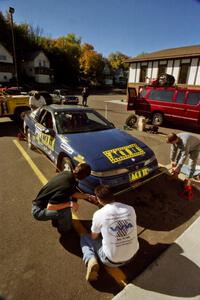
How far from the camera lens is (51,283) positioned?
2205 millimetres

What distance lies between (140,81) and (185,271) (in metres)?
21.2

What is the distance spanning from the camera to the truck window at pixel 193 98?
28.8ft

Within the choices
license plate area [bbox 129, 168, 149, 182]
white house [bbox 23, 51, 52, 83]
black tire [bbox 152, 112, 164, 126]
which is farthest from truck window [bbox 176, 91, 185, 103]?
white house [bbox 23, 51, 52, 83]

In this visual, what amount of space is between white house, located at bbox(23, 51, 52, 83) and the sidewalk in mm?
50048

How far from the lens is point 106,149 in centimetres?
374

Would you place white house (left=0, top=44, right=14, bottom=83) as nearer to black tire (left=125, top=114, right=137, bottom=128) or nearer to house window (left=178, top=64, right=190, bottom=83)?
house window (left=178, top=64, right=190, bottom=83)

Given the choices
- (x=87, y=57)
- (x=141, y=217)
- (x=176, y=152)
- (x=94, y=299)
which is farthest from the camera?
(x=87, y=57)

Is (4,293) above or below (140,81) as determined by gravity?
below

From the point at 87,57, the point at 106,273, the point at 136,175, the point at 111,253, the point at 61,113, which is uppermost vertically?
the point at 87,57

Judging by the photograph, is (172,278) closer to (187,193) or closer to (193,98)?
(187,193)

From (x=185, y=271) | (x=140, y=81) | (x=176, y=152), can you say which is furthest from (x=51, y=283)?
(x=140, y=81)

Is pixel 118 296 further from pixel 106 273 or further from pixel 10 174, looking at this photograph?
pixel 10 174

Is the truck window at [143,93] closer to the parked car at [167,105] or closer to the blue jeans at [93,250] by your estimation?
the parked car at [167,105]

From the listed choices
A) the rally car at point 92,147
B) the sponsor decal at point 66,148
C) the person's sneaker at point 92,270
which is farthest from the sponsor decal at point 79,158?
the person's sneaker at point 92,270
